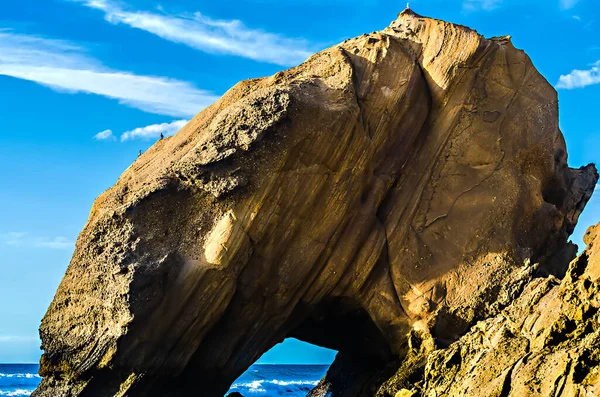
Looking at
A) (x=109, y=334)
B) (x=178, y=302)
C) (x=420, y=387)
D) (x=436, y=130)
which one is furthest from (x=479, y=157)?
(x=109, y=334)

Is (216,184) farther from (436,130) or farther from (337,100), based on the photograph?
(436,130)

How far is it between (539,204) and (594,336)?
8.21 metres

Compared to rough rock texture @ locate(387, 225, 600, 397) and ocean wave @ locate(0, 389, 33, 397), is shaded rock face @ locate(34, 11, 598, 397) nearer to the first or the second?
rough rock texture @ locate(387, 225, 600, 397)

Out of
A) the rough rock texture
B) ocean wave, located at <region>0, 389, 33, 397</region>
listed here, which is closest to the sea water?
ocean wave, located at <region>0, 389, 33, 397</region>

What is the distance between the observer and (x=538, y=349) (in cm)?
1552

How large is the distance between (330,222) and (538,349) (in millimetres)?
6389

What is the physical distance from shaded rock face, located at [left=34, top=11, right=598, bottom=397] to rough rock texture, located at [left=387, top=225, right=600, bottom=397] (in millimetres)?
2891

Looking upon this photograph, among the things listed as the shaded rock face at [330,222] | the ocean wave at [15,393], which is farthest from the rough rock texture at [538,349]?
the ocean wave at [15,393]

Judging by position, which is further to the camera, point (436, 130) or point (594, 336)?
Answer: point (436, 130)

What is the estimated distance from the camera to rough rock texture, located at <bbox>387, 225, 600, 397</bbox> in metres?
14.1

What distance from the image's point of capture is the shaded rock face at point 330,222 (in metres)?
19.3

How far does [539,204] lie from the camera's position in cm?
2230

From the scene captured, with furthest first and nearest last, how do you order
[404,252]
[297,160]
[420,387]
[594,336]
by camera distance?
[404,252], [297,160], [420,387], [594,336]

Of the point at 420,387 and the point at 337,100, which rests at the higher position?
the point at 337,100
